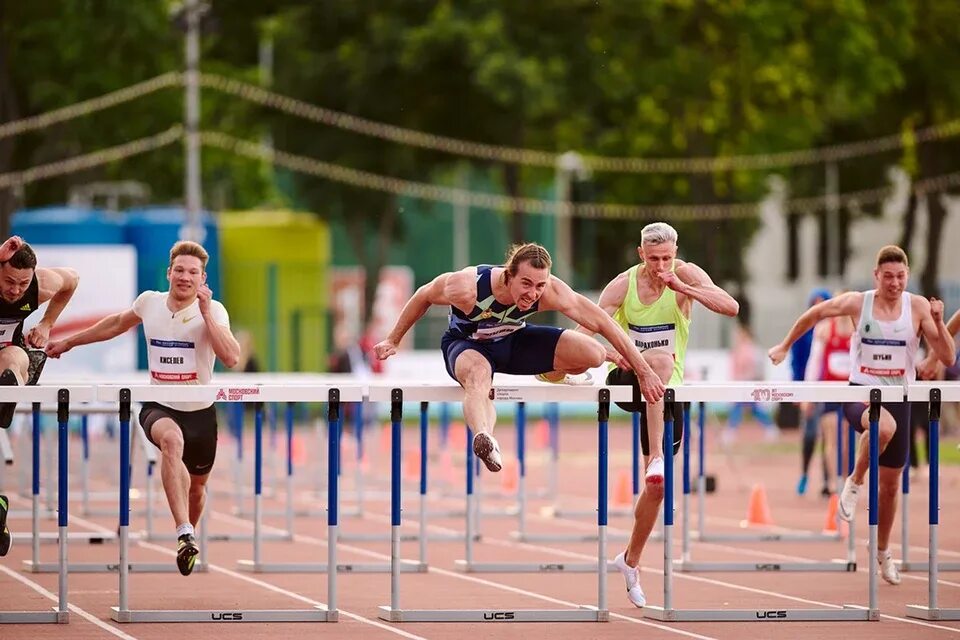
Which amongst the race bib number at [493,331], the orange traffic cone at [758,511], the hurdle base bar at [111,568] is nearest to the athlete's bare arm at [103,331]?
the race bib number at [493,331]

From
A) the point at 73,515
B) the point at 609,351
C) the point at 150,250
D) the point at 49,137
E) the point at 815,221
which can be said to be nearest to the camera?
the point at 609,351

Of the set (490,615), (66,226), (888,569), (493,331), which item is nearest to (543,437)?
(66,226)

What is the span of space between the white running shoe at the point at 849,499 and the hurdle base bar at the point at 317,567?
3.12 metres

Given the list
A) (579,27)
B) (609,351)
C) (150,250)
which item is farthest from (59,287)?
(579,27)

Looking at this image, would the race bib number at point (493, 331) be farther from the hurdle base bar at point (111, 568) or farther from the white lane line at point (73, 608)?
the hurdle base bar at point (111, 568)

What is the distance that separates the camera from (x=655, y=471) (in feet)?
36.6

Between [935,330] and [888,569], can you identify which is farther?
[888,569]

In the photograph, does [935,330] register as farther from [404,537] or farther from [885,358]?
[404,537]

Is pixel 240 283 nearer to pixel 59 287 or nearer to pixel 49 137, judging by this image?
pixel 49 137

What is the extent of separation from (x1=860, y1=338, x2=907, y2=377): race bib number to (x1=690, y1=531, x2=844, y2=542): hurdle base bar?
384cm

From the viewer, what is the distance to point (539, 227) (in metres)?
60.5

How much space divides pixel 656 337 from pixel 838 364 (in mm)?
6352

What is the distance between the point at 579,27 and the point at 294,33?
18.1 ft

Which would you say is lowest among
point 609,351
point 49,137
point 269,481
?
point 269,481
